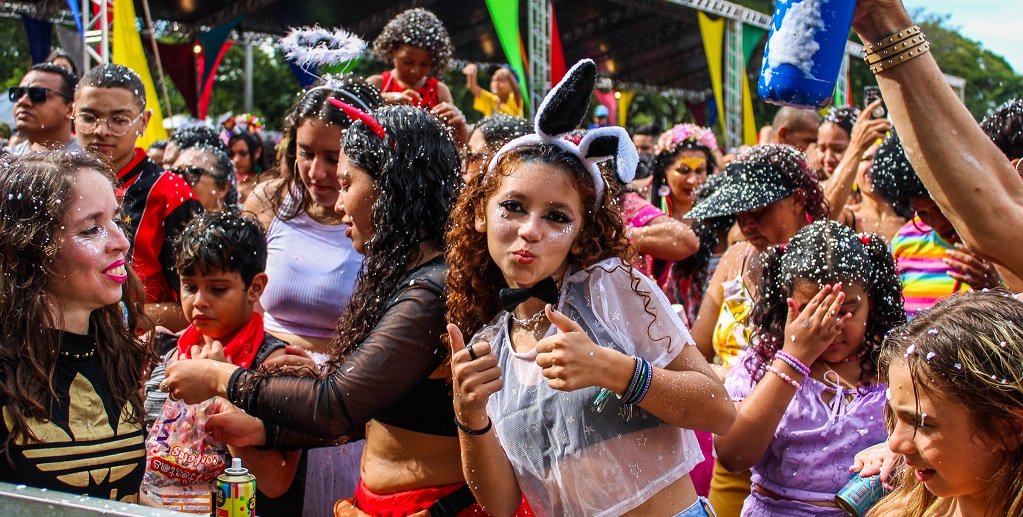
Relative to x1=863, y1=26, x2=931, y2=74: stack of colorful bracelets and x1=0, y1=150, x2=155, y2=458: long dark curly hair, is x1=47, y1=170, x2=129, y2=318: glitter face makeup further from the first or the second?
x1=863, y1=26, x2=931, y2=74: stack of colorful bracelets

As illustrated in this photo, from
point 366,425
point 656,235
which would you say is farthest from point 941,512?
point 656,235

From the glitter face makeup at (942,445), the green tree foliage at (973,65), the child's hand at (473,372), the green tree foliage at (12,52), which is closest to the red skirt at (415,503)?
the child's hand at (473,372)

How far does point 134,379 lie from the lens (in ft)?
8.13

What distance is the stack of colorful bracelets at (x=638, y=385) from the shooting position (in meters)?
2.14

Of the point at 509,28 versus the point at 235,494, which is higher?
the point at 509,28

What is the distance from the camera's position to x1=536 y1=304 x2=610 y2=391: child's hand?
2068 mm

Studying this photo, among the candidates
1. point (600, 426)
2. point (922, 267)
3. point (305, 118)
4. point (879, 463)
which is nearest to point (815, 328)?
point (879, 463)

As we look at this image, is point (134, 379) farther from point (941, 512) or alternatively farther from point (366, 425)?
point (941, 512)

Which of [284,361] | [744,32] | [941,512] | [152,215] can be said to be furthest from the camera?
[744,32]

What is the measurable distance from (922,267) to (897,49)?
2.43 metres

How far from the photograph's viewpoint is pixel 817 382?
3.03 meters

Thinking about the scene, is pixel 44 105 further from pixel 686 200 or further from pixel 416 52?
Answer: pixel 686 200

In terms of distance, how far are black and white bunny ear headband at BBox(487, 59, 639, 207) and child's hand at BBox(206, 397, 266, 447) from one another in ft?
3.78

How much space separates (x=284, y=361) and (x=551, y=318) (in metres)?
1.19
